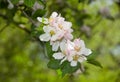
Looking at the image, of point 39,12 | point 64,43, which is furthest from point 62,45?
point 39,12

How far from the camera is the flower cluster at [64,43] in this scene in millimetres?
1838

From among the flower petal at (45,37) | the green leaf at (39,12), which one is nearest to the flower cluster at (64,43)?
the flower petal at (45,37)

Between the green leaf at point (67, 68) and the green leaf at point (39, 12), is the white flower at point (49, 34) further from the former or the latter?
the green leaf at point (39, 12)

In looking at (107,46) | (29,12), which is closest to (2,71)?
(107,46)

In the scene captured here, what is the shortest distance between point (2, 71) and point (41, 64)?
3.25 feet

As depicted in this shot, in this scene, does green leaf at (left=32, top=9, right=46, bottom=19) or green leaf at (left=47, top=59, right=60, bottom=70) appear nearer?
green leaf at (left=47, top=59, right=60, bottom=70)

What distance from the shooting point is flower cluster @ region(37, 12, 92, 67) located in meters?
1.84

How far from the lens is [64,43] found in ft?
6.09

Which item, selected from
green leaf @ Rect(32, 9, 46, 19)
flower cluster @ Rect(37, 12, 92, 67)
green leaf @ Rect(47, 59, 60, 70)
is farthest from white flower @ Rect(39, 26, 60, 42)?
green leaf @ Rect(32, 9, 46, 19)

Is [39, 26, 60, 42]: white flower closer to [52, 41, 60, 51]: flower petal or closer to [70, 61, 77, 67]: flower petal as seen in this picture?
[52, 41, 60, 51]: flower petal

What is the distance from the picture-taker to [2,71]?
6.82 meters

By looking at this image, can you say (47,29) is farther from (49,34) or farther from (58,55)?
(58,55)

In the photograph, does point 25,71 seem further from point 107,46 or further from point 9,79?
point 107,46

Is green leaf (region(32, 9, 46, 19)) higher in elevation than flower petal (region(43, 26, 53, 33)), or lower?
higher
